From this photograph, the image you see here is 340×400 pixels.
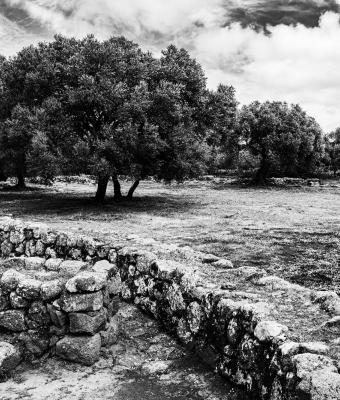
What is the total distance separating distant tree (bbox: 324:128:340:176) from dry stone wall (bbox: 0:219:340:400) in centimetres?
5450

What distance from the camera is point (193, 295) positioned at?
6742mm

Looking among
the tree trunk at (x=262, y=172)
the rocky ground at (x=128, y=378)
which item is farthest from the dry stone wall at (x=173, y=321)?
the tree trunk at (x=262, y=172)

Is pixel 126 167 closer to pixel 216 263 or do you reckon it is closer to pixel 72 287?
pixel 216 263

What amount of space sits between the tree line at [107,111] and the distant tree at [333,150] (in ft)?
105

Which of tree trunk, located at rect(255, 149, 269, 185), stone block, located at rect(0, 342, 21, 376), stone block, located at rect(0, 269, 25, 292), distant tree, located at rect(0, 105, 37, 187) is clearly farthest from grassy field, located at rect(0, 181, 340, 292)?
tree trunk, located at rect(255, 149, 269, 185)

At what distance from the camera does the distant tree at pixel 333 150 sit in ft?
195

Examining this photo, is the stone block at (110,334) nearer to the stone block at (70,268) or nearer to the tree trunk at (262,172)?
the stone block at (70,268)

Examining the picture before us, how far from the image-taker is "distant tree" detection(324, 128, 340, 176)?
59562 millimetres

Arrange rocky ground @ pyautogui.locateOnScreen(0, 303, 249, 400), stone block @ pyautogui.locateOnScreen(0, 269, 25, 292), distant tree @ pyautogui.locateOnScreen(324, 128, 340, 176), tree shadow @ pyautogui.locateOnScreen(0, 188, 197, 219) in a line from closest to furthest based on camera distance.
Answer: rocky ground @ pyautogui.locateOnScreen(0, 303, 249, 400)
stone block @ pyautogui.locateOnScreen(0, 269, 25, 292)
tree shadow @ pyautogui.locateOnScreen(0, 188, 197, 219)
distant tree @ pyautogui.locateOnScreen(324, 128, 340, 176)

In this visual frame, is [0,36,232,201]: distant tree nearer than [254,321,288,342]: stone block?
No

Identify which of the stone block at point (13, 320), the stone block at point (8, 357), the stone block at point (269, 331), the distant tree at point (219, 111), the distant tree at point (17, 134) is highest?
the distant tree at point (219, 111)

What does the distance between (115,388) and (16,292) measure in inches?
88.1

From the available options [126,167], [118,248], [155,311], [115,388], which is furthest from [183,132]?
[115,388]

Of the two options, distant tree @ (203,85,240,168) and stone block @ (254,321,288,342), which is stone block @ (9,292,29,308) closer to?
stone block @ (254,321,288,342)
